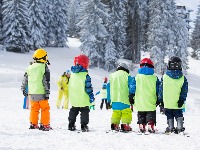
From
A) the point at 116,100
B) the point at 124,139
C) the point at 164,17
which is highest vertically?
the point at 164,17

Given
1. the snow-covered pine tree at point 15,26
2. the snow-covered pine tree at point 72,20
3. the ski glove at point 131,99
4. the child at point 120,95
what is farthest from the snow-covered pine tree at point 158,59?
the snow-covered pine tree at point 72,20

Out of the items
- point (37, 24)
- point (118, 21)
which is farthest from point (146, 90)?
point (37, 24)

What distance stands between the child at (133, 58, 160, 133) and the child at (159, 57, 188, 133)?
26 cm

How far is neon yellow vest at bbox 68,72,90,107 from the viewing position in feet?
27.3

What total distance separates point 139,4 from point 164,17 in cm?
446

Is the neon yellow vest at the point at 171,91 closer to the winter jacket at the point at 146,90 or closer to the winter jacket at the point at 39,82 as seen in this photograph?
the winter jacket at the point at 146,90

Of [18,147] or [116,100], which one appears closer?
[18,147]

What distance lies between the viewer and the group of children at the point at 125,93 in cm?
809

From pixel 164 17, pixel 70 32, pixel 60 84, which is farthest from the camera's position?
pixel 70 32

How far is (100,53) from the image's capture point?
145 feet

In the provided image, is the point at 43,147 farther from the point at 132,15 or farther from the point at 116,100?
the point at 132,15

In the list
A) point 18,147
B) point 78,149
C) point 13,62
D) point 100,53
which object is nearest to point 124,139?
point 78,149

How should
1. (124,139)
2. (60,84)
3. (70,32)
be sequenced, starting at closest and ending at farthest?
(124,139) → (60,84) → (70,32)

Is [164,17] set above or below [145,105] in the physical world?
above
